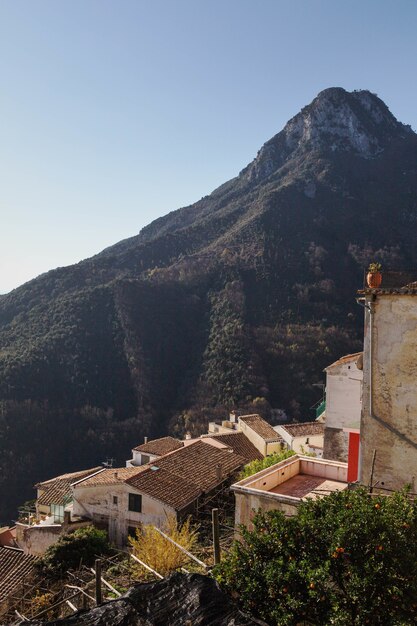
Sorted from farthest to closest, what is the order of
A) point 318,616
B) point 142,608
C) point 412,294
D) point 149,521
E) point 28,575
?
1. point 149,521
2. point 28,575
3. point 412,294
4. point 142,608
5. point 318,616

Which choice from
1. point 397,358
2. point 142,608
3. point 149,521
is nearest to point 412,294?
point 397,358

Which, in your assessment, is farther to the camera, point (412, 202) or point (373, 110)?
point (373, 110)

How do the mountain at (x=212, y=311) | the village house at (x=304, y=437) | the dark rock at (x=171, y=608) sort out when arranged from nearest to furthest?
the dark rock at (x=171, y=608), the village house at (x=304, y=437), the mountain at (x=212, y=311)

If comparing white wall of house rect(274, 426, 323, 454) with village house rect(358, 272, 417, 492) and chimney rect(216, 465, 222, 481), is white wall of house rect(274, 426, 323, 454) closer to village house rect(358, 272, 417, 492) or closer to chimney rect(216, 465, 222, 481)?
chimney rect(216, 465, 222, 481)

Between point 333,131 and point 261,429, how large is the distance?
383ft

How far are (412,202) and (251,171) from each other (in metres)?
44.6

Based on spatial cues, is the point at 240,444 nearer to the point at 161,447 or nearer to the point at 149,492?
the point at 161,447

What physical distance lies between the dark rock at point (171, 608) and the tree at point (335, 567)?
1.23ft

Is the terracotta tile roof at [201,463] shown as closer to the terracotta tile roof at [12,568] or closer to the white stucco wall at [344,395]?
the white stucco wall at [344,395]

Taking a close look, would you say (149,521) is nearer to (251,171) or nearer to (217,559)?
(217,559)

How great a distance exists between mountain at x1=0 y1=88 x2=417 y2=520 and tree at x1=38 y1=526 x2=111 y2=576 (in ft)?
107

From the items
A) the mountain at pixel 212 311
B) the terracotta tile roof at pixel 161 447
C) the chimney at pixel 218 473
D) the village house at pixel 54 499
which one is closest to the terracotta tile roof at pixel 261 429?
the terracotta tile roof at pixel 161 447

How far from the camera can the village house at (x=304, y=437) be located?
29594 mm

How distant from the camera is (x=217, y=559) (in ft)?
35.1
